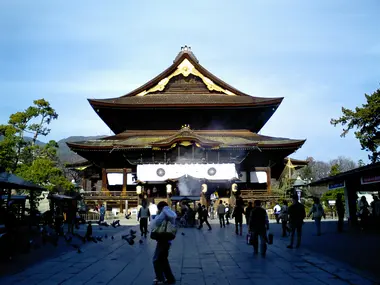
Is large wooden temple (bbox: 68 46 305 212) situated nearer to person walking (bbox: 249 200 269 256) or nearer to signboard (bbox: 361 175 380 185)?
signboard (bbox: 361 175 380 185)

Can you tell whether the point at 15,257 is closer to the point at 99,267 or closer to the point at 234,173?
the point at 99,267

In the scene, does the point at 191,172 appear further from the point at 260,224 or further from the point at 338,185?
the point at 260,224

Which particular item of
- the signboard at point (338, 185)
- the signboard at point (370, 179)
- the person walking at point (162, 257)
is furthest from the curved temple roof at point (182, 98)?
the person walking at point (162, 257)

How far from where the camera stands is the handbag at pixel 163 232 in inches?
305

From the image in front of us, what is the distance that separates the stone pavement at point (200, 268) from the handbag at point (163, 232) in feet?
3.23

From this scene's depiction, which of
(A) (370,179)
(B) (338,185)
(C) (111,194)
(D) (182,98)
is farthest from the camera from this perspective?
(D) (182,98)

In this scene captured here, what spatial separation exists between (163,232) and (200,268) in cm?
230

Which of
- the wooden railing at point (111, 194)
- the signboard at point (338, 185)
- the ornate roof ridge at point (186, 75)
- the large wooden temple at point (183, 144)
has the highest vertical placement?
the ornate roof ridge at point (186, 75)

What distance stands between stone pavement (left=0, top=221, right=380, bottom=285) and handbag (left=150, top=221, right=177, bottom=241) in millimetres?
985

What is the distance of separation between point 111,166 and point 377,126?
23.9 m

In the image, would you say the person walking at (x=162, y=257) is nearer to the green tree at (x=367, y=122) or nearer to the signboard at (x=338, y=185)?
the signboard at (x=338, y=185)

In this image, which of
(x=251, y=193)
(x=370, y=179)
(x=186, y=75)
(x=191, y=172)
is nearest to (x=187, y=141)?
(x=191, y=172)

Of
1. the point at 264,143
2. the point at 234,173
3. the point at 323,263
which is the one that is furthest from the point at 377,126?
the point at 323,263

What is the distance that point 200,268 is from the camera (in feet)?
31.1
